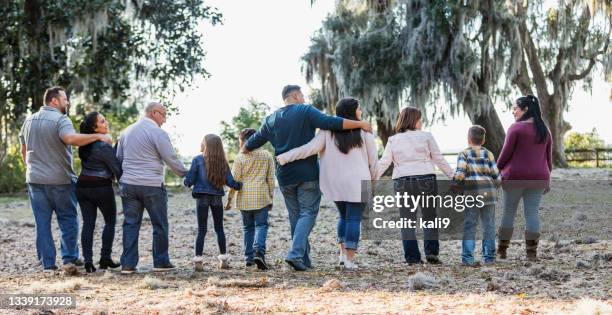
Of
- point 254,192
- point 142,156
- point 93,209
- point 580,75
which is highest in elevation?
point 580,75

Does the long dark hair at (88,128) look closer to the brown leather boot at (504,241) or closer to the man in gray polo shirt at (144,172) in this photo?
the man in gray polo shirt at (144,172)

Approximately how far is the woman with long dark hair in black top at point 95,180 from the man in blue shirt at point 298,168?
1450 mm

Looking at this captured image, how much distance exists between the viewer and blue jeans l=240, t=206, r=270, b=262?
7.01 metres

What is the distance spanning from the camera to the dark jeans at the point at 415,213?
6697 millimetres

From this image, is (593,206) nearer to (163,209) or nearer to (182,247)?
(182,247)

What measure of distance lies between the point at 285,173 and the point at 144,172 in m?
1.21

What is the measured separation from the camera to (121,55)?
819 inches

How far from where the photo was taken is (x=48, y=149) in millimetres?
6898

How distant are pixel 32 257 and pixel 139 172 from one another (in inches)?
103

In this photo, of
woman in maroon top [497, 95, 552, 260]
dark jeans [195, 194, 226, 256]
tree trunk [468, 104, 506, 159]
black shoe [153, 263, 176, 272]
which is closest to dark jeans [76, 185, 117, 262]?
black shoe [153, 263, 176, 272]

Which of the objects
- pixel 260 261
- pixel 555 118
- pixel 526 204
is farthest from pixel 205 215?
pixel 555 118

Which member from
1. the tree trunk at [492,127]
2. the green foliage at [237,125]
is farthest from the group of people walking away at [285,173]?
the green foliage at [237,125]

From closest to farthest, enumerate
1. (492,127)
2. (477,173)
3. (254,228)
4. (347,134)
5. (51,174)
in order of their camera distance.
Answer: (347,134)
(477,173)
(51,174)
(254,228)
(492,127)

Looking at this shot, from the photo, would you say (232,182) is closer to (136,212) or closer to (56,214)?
(136,212)
